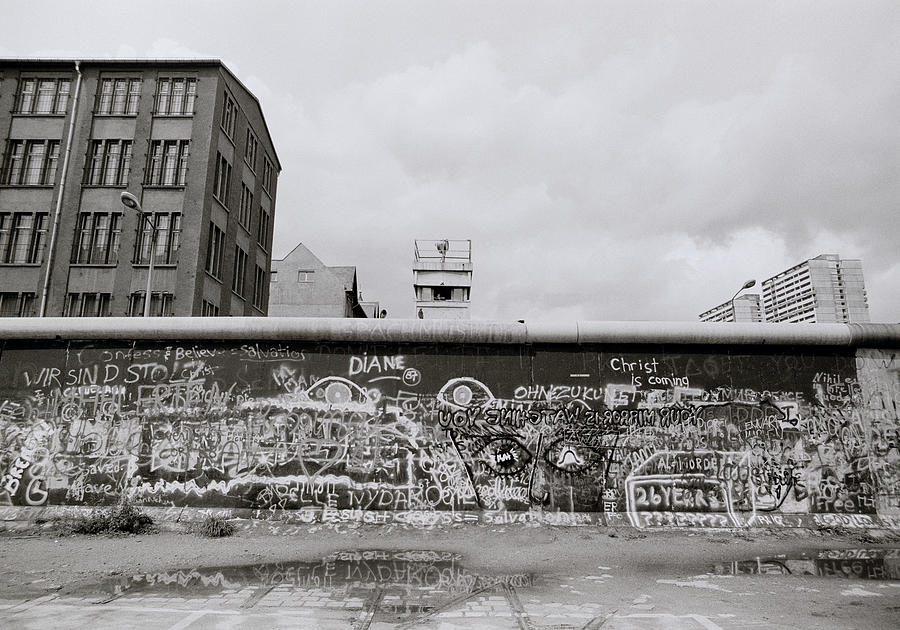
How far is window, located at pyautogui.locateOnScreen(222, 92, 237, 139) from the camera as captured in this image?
28.4 meters

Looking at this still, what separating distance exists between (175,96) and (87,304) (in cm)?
1084

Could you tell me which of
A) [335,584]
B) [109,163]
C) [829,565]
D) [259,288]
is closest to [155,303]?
[109,163]

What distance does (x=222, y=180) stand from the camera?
2827cm

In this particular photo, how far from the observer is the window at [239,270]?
96.7 ft

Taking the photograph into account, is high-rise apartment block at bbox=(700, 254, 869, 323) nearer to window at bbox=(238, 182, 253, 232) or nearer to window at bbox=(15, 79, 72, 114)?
window at bbox=(238, 182, 253, 232)

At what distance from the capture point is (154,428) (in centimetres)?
908

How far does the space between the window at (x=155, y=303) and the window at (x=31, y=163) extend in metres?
→ 7.16

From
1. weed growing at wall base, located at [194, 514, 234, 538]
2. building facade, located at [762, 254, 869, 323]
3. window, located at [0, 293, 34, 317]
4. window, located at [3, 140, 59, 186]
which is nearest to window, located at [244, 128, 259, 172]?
window, located at [3, 140, 59, 186]

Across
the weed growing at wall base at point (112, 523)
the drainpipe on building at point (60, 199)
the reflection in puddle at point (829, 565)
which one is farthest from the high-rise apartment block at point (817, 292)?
the weed growing at wall base at point (112, 523)

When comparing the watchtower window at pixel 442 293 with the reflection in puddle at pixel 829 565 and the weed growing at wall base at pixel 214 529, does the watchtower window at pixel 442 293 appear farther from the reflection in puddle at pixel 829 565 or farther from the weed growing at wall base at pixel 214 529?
the reflection in puddle at pixel 829 565

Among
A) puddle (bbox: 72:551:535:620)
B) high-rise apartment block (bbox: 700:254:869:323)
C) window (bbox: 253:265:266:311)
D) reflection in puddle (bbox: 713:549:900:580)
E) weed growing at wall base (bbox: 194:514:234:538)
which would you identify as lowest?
puddle (bbox: 72:551:535:620)

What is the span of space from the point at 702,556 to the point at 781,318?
112304 millimetres

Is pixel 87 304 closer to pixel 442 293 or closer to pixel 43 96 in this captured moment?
pixel 43 96

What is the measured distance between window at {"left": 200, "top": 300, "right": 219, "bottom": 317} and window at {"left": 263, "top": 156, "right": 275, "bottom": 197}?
10256 mm
